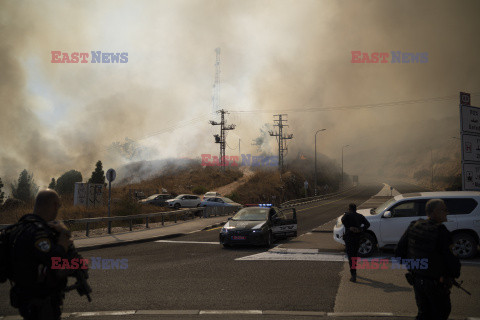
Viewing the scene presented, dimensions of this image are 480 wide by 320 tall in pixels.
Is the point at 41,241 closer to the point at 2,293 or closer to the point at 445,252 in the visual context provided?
the point at 445,252

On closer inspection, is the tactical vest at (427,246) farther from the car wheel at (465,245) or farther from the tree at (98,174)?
the tree at (98,174)

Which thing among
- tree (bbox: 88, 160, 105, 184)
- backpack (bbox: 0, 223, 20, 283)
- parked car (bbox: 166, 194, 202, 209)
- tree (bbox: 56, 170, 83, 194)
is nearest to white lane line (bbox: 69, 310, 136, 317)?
backpack (bbox: 0, 223, 20, 283)

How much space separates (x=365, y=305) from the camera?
6254mm

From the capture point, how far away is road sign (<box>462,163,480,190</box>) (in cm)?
1312

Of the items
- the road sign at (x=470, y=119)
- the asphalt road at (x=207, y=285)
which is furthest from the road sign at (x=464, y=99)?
the asphalt road at (x=207, y=285)

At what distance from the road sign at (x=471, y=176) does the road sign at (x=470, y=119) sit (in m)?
1.24

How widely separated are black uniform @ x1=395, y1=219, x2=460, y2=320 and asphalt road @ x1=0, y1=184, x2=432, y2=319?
7.45 ft

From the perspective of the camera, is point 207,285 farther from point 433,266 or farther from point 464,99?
point 464,99

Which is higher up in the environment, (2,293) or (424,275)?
(424,275)

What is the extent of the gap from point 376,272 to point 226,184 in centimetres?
5598

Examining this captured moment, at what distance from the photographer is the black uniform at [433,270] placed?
12.6 feet

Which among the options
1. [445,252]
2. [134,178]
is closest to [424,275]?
[445,252]

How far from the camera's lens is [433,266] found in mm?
3914

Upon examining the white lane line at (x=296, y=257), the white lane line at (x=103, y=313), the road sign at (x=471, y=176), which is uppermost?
the road sign at (x=471, y=176)
